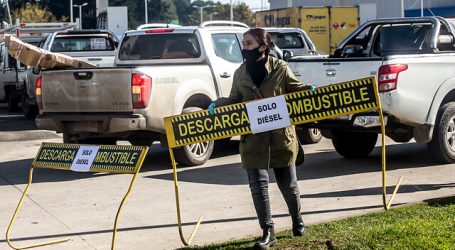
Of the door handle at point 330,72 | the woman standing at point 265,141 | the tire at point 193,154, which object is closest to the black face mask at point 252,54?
the woman standing at point 265,141

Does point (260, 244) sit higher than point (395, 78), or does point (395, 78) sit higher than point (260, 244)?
point (395, 78)

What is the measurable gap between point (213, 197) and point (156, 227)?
1571 mm

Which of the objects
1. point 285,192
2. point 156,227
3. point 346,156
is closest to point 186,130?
point 285,192

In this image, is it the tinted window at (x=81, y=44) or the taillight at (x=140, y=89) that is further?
the tinted window at (x=81, y=44)

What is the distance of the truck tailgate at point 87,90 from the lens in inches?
448

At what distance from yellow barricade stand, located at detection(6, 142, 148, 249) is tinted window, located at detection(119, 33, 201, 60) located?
541cm

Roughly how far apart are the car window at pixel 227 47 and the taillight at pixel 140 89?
1975mm

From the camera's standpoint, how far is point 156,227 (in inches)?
328

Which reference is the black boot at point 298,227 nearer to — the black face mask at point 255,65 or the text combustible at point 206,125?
the text combustible at point 206,125

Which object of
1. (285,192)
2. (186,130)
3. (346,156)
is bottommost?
(346,156)

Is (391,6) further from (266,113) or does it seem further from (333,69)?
(266,113)

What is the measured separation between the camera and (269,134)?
6.90 metres

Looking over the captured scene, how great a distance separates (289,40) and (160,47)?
7.02m

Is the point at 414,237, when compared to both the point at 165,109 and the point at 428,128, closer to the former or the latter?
the point at 428,128
